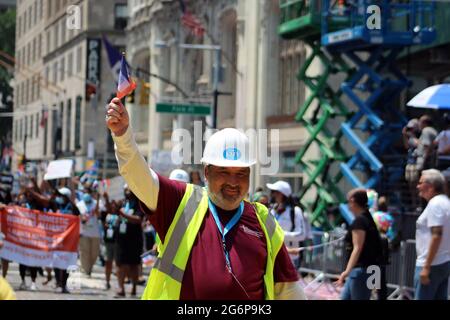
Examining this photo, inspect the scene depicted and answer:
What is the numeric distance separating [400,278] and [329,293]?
1.08 m

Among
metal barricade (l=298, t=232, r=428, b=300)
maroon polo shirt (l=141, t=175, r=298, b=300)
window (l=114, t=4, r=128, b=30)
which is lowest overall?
metal barricade (l=298, t=232, r=428, b=300)

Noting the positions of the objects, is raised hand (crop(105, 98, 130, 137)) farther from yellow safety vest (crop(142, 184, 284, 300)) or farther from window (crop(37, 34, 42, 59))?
window (crop(37, 34, 42, 59))

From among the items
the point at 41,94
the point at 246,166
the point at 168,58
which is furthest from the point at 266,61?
the point at 246,166

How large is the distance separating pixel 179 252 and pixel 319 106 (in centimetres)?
2092

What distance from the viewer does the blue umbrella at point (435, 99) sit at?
1419 centimetres

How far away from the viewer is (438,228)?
10.8 m

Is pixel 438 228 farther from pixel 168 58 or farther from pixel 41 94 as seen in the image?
pixel 41 94

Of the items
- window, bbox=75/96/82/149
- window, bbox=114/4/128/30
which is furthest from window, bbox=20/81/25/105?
window, bbox=114/4/128/30

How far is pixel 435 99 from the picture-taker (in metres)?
14.3

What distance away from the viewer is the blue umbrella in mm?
14188

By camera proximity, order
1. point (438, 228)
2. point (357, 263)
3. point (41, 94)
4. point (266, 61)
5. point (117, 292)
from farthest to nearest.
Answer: point (41, 94) → point (266, 61) → point (117, 292) → point (357, 263) → point (438, 228)

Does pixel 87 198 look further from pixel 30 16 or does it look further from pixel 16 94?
pixel 16 94

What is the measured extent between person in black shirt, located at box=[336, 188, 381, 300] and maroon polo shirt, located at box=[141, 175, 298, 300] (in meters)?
5.97

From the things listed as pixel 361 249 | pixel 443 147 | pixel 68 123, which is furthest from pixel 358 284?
pixel 68 123
